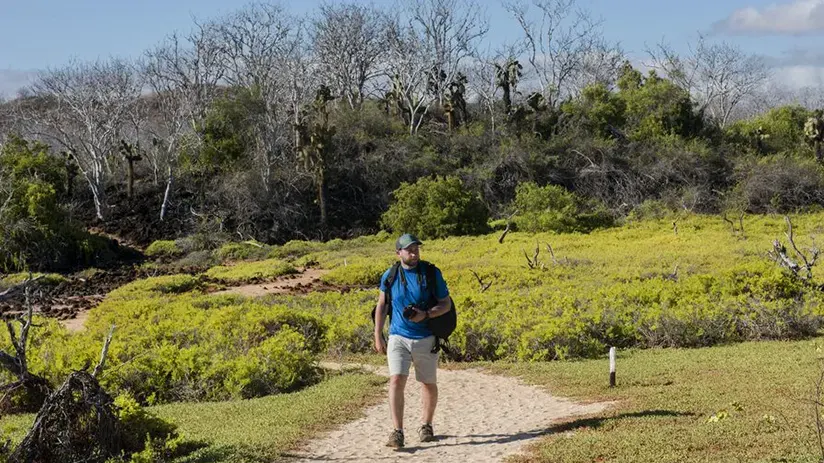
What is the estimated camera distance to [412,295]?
758 cm

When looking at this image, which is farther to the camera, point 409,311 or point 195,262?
point 195,262

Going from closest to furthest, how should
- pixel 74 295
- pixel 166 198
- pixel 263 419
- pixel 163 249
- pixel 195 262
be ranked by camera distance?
1. pixel 263 419
2. pixel 74 295
3. pixel 195 262
4. pixel 163 249
5. pixel 166 198

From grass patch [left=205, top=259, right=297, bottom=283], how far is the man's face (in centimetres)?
1776

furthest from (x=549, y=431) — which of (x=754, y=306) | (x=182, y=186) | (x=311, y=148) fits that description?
(x=182, y=186)

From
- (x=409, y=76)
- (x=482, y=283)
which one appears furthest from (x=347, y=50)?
(x=482, y=283)

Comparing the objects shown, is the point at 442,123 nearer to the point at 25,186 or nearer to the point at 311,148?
the point at 311,148

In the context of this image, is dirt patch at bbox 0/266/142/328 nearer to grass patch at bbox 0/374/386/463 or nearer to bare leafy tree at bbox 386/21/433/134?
grass patch at bbox 0/374/386/463

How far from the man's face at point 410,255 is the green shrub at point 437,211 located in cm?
2575

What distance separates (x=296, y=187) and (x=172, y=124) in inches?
250

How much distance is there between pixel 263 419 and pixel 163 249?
27.4 metres

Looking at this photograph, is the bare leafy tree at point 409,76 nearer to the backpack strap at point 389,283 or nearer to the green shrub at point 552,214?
the green shrub at point 552,214

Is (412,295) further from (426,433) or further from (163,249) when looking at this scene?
(163,249)

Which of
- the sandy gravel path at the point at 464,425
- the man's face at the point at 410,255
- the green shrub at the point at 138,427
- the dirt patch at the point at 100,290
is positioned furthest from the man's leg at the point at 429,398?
the dirt patch at the point at 100,290

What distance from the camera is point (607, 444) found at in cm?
732
